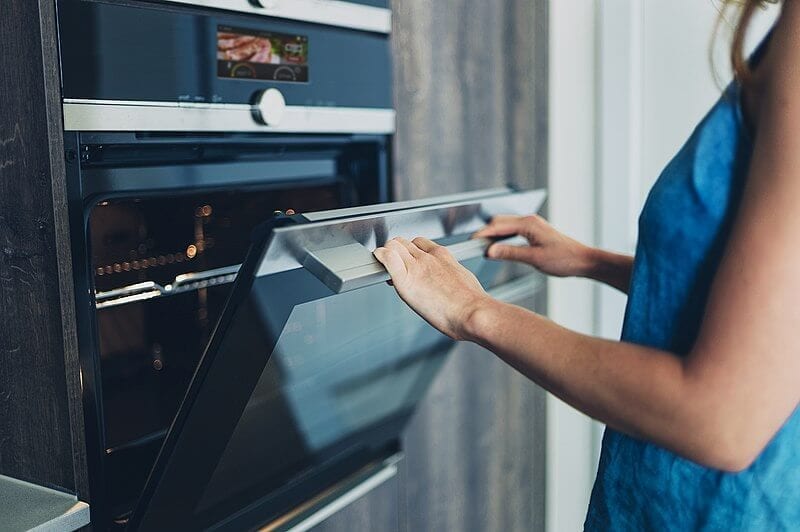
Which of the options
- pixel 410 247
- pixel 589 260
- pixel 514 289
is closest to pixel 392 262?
pixel 410 247

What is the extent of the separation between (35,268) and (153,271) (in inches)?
6.2

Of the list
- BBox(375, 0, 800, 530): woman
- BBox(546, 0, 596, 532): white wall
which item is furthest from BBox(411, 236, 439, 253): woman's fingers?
BBox(546, 0, 596, 532): white wall

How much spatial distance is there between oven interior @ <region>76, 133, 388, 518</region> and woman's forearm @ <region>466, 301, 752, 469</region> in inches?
16.6

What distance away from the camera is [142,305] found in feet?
3.59

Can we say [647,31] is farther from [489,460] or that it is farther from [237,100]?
[237,100]

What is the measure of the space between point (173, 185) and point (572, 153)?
55.8 inches

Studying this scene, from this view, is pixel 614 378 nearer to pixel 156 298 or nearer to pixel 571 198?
pixel 156 298

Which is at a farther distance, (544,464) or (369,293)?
(544,464)

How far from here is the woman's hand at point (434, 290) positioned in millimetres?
905

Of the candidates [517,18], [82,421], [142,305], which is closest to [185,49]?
[142,305]

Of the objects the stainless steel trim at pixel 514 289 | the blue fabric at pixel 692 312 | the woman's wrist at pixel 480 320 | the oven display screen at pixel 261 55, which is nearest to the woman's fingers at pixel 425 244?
the woman's wrist at pixel 480 320

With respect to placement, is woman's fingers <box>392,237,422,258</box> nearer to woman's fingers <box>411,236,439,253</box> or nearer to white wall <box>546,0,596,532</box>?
woman's fingers <box>411,236,439,253</box>

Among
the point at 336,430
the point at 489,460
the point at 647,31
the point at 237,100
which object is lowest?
the point at 489,460

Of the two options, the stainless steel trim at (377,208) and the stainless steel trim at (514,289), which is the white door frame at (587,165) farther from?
the stainless steel trim at (377,208)
